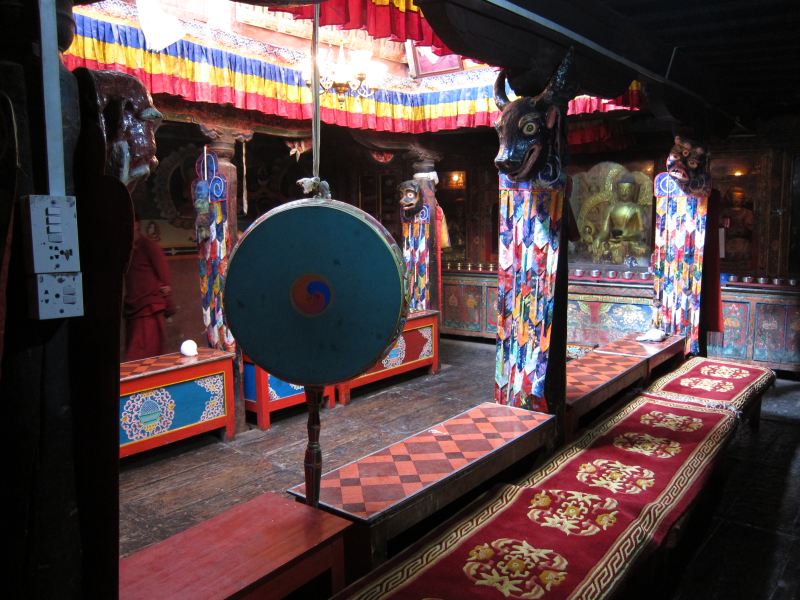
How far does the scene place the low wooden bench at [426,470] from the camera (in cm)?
246

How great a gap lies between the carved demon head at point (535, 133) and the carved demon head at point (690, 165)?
2.66 metres

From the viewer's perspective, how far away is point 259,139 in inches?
389

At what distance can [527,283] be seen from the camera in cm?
370

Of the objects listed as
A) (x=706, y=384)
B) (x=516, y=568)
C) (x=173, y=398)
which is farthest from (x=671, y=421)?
(x=173, y=398)

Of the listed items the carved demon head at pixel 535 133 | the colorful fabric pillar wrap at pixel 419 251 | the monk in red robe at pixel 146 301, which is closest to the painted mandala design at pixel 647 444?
the carved demon head at pixel 535 133

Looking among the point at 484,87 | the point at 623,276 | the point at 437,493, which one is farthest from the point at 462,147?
the point at 437,493

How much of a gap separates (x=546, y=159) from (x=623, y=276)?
6.06m

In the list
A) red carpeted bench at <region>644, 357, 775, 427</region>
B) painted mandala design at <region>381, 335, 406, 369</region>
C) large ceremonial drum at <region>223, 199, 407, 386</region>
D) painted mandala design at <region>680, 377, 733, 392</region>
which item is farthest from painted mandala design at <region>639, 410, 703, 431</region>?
painted mandala design at <region>381, 335, 406, 369</region>

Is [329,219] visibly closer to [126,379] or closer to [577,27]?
[577,27]

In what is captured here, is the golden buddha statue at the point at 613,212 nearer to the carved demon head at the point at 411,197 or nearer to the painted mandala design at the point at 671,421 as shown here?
the carved demon head at the point at 411,197

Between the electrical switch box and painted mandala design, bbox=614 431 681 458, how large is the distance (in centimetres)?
315

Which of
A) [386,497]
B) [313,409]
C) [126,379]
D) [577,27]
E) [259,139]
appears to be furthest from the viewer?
[259,139]

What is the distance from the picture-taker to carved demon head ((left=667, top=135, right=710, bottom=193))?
5.68 meters

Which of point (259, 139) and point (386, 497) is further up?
point (259, 139)
